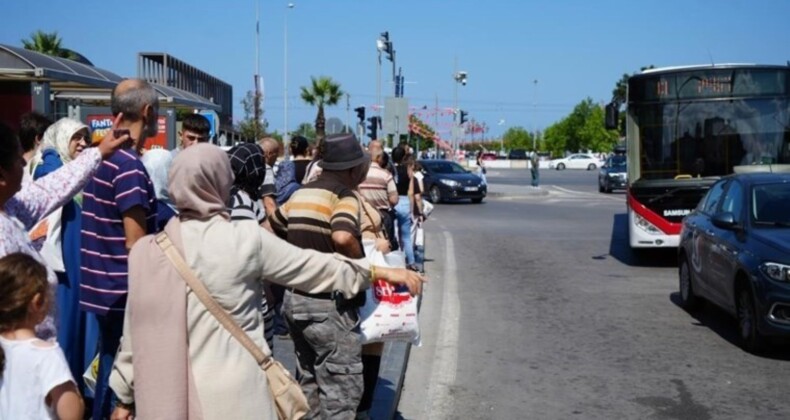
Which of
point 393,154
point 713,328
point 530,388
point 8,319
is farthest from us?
point 393,154

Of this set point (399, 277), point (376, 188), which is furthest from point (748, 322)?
point (399, 277)

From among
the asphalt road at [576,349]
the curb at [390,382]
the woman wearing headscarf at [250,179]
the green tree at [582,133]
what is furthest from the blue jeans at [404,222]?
the green tree at [582,133]

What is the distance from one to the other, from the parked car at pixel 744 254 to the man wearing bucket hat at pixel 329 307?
187 inches

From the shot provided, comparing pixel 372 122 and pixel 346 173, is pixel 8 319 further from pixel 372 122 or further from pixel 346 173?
pixel 372 122

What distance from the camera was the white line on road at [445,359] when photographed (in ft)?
24.1

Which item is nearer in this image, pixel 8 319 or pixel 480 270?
pixel 8 319

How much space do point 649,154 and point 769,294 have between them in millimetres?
6803

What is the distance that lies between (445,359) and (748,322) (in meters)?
2.75

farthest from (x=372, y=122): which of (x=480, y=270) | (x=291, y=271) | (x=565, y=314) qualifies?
(x=291, y=271)

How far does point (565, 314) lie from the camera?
11.2 metres

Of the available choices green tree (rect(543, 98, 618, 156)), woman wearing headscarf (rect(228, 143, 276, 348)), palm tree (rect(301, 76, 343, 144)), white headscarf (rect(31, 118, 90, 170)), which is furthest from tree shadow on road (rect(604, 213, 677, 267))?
green tree (rect(543, 98, 618, 156))

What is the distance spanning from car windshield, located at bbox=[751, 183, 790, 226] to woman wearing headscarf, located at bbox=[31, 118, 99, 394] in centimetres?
648

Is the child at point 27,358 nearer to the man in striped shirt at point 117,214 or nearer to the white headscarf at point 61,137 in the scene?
the man in striped shirt at point 117,214

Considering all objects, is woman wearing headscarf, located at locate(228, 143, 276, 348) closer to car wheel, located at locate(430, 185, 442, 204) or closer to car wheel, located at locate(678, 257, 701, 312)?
car wheel, located at locate(678, 257, 701, 312)
